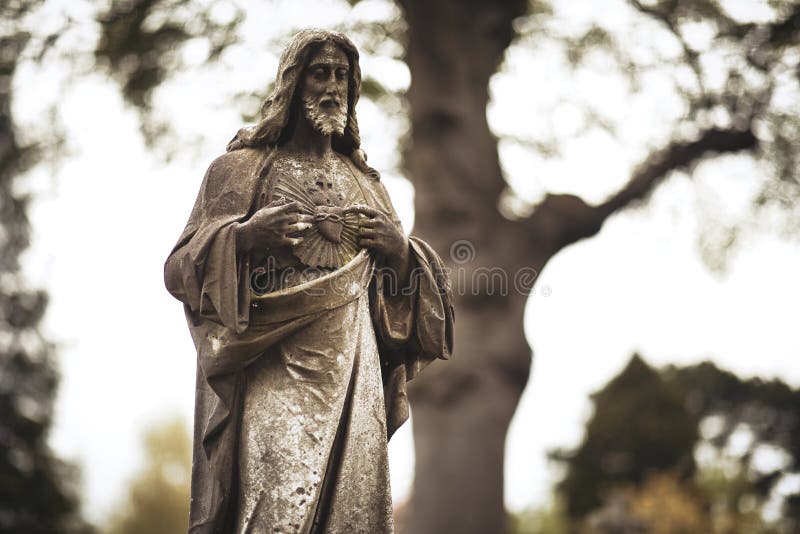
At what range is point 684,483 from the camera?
35.6 meters

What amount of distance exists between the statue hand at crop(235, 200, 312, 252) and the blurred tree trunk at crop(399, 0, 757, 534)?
30.9ft

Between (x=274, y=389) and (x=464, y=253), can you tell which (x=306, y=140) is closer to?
(x=274, y=389)

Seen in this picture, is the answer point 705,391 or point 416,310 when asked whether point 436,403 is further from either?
point 705,391

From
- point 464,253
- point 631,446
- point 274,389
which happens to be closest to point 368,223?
point 274,389

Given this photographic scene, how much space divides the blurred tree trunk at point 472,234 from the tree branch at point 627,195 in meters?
0.02

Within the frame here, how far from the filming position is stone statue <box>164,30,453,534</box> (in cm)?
450

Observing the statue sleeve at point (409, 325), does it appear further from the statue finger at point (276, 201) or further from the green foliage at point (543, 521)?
the green foliage at point (543, 521)

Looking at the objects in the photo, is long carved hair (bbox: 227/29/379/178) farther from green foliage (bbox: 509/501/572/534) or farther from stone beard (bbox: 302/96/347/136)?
green foliage (bbox: 509/501/572/534)

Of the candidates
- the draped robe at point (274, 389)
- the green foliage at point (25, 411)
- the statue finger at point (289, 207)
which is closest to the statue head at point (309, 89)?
the draped robe at point (274, 389)

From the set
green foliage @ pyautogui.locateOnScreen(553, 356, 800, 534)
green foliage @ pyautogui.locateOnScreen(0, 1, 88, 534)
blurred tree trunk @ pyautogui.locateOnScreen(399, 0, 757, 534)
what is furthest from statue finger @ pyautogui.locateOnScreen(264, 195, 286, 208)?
green foliage @ pyautogui.locateOnScreen(553, 356, 800, 534)

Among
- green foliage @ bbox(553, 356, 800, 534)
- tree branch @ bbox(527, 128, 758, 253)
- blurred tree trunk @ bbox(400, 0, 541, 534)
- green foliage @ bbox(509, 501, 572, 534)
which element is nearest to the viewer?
blurred tree trunk @ bbox(400, 0, 541, 534)

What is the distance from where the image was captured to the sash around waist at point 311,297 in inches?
182

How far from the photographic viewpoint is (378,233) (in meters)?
4.92

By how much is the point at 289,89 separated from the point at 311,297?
1.07 meters
